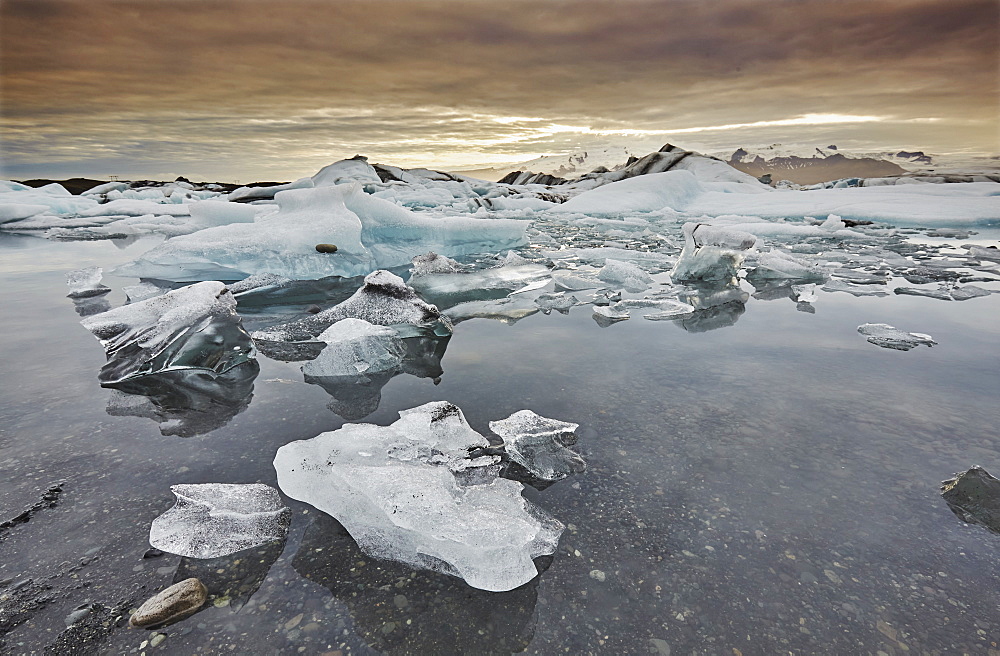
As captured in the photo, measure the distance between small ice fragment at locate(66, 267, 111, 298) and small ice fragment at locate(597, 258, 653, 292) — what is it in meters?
4.54

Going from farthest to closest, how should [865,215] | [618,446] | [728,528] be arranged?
[865,215] < [618,446] < [728,528]

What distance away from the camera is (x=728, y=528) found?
1.37 metres

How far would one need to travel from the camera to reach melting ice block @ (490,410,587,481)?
1.65 m

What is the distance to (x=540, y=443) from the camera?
1.72 m

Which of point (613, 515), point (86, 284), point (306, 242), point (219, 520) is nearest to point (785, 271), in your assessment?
point (613, 515)

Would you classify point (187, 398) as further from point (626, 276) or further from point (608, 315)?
point (626, 276)

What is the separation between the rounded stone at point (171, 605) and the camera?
1070 millimetres

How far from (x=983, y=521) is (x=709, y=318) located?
2272 millimetres

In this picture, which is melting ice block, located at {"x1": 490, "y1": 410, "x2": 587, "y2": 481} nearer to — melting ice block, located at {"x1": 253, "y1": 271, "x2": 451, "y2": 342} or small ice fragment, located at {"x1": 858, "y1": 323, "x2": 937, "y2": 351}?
melting ice block, located at {"x1": 253, "y1": 271, "x2": 451, "y2": 342}

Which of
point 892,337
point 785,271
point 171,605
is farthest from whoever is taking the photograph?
point 785,271

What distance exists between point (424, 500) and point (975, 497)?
5.21ft

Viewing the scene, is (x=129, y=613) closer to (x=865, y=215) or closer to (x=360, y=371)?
(x=360, y=371)

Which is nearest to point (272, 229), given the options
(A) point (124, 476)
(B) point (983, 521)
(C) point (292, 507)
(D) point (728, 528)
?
(A) point (124, 476)

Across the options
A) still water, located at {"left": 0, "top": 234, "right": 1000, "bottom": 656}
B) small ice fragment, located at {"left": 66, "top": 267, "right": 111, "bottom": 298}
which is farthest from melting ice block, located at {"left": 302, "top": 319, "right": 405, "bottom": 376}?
small ice fragment, located at {"left": 66, "top": 267, "right": 111, "bottom": 298}
